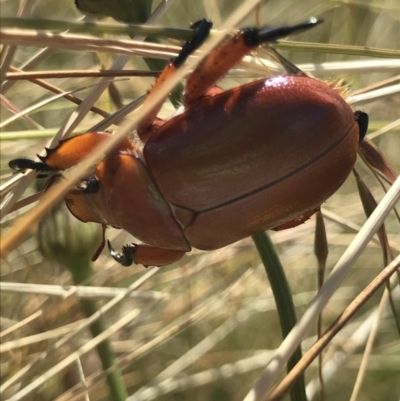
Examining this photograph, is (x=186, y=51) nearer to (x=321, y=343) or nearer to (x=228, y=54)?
(x=228, y=54)

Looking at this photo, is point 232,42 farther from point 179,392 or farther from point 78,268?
point 179,392

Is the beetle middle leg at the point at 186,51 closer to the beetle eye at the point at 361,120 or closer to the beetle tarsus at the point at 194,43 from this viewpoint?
the beetle tarsus at the point at 194,43

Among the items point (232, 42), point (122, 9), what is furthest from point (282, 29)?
point (122, 9)

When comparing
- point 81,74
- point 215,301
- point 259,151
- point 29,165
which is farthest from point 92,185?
point 215,301

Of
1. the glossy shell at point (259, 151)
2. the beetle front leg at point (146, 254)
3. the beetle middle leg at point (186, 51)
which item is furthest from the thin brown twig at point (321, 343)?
the beetle middle leg at point (186, 51)

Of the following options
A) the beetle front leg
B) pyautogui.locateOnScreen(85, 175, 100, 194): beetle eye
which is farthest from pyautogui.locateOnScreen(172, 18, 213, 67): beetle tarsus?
the beetle front leg

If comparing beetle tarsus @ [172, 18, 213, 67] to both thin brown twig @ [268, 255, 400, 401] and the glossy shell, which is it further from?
thin brown twig @ [268, 255, 400, 401]

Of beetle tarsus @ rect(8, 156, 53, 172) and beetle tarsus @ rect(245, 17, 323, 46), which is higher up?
beetle tarsus @ rect(245, 17, 323, 46)
